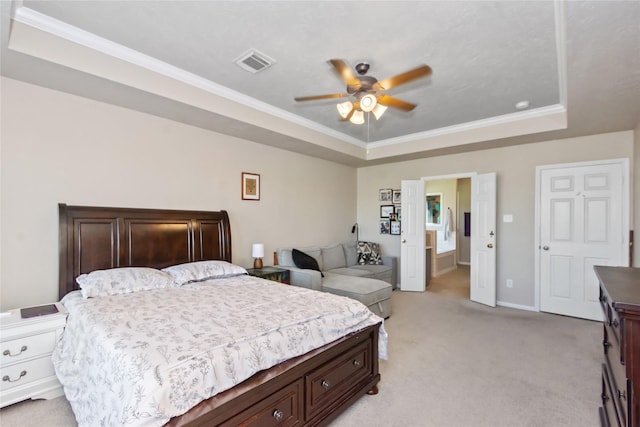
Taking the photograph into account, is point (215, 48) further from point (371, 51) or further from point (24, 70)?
point (24, 70)

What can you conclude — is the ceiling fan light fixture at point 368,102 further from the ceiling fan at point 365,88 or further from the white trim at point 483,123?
the white trim at point 483,123

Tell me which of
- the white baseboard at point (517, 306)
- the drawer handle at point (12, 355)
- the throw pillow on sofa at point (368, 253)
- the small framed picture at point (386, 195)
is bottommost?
the white baseboard at point (517, 306)

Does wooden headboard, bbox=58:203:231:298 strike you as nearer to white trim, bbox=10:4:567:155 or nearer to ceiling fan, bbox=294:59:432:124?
white trim, bbox=10:4:567:155

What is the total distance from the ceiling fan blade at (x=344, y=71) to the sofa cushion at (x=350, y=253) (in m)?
3.52

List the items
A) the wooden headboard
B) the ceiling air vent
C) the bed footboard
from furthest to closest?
the wooden headboard → the ceiling air vent → the bed footboard

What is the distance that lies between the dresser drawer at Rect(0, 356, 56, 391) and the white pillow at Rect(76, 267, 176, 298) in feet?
1.68

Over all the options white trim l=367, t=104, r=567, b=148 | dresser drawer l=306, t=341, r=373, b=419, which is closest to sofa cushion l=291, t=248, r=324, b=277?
dresser drawer l=306, t=341, r=373, b=419

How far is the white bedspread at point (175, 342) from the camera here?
4.24 feet

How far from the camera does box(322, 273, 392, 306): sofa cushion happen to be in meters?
3.62

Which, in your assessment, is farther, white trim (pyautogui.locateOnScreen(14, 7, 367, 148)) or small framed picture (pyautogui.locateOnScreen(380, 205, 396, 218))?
small framed picture (pyautogui.locateOnScreen(380, 205, 396, 218))

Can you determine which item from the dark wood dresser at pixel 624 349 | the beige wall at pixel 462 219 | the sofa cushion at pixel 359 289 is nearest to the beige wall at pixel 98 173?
the sofa cushion at pixel 359 289

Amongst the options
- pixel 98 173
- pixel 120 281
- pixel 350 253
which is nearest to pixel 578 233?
pixel 350 253

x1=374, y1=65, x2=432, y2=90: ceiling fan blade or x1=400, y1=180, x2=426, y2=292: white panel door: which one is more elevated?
x1=374, y1=65, x2=432, y2=90: ceiling fan blade

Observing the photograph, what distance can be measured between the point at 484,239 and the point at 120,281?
476 cm
